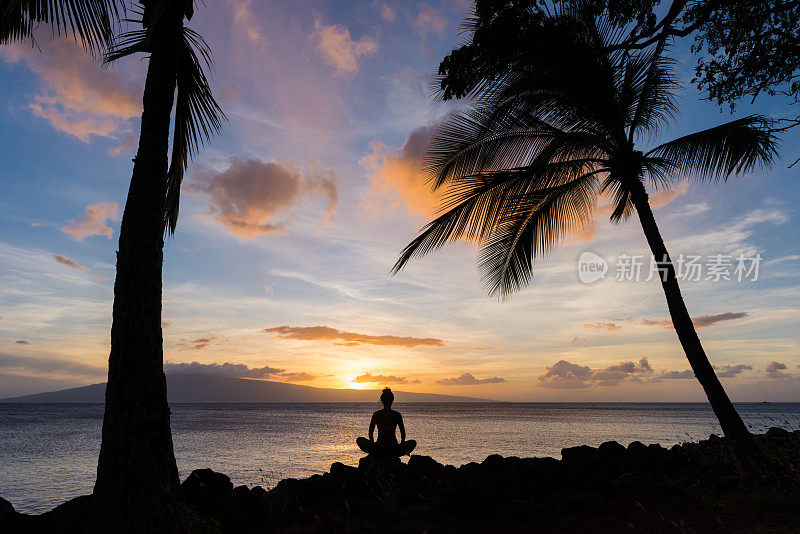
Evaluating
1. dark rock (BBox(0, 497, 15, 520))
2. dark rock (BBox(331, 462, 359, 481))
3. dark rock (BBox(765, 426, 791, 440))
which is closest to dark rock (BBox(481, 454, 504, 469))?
dark rock (BBox(331, 462, 359, 481))

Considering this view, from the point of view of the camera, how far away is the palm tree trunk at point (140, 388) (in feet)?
15.6

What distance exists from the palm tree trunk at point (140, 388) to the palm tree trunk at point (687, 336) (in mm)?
8090

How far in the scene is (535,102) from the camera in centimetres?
941

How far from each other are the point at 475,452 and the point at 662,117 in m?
18.9

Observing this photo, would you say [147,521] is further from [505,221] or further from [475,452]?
[475,452]

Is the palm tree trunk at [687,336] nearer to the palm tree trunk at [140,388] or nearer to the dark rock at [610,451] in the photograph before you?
the dark rock at [610,451]

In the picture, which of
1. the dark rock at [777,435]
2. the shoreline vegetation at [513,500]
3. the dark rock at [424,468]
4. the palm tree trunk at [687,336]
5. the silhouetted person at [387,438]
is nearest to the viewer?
the shoreline vegetation at [513,500]

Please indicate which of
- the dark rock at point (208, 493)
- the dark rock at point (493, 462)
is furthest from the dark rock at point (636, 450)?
the dark rock at point (208, 493)

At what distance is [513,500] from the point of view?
6703mm

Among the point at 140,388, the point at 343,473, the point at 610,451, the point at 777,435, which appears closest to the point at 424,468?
the point at 343,473

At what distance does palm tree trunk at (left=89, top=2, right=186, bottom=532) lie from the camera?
4.76 metres

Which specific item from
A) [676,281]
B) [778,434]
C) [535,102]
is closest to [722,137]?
[676,281]

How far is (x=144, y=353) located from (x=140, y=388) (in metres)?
0.36

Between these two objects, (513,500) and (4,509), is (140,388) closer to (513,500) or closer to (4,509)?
(4,509)
